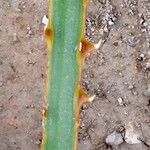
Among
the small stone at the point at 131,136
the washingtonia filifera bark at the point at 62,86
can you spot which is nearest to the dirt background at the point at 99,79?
the small stone at the point at 131,136

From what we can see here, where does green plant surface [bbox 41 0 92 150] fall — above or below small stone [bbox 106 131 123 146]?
above

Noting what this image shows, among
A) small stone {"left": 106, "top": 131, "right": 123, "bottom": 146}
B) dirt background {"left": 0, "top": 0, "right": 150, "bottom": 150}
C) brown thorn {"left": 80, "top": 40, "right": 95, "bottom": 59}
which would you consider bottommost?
small stone {"left": 106, "top": 131, "right": 123, "bottom": 146}

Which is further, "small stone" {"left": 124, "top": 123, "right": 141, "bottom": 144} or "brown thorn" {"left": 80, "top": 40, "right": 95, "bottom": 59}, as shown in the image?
"small stone" {"left": 124, "top": 123, "right": 141, "bottom": 144}

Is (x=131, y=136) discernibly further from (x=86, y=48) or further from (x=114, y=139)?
(x=86, y=48)

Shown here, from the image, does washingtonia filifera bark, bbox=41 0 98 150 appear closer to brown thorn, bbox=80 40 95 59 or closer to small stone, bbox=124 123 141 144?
brown thorn, bbox=80 40 95 59

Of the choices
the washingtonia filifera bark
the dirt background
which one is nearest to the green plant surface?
the washingtonia filifera bark

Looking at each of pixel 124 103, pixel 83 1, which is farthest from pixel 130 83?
pixel 83 1
